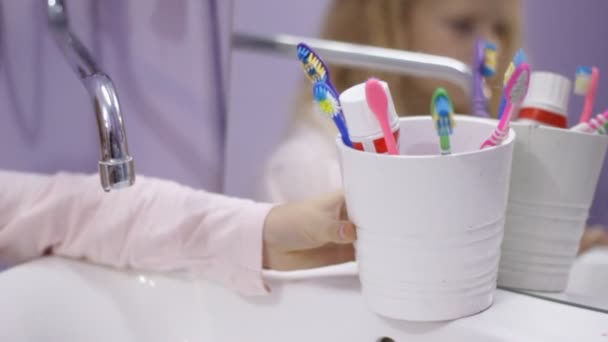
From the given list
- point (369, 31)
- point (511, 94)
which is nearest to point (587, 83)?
point (511, 94)

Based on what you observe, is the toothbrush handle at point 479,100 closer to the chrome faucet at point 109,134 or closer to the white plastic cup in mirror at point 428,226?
the white plastic cup in mirror at point 428,226

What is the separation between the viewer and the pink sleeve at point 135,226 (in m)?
0.54

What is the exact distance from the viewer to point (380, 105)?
388 millimetres

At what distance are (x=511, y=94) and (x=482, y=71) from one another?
0.11 metres

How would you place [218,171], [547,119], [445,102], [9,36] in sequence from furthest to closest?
[218,171] → [9,36] → [547,119] → [445,102]

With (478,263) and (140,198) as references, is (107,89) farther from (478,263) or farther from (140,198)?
(478,263)

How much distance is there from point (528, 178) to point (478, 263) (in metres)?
0.08

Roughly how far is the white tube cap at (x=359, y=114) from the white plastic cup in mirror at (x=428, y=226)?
0.01 m

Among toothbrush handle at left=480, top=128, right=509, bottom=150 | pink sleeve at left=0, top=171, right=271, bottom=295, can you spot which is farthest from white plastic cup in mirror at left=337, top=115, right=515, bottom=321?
pink sleeve at left=0, top=171, right=271, bottom=295

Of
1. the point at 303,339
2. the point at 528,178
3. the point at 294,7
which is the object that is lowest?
the point at 303,339

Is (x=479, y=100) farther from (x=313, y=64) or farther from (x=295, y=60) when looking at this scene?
(x=295, y=60)

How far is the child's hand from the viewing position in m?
0.49

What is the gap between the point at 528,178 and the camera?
0.47 metres

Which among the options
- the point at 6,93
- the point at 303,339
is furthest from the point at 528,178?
the point at 6,93
